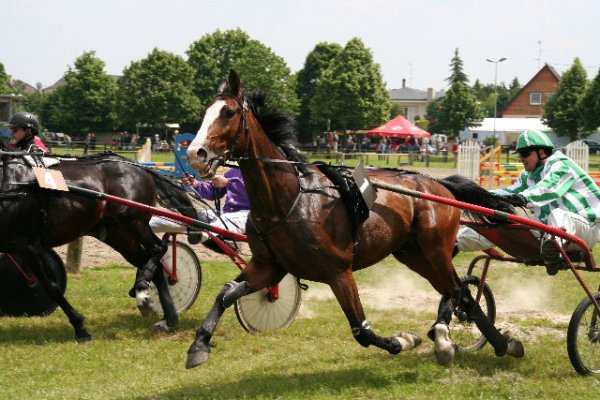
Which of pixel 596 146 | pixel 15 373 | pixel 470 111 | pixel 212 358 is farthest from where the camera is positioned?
pixel 470 111

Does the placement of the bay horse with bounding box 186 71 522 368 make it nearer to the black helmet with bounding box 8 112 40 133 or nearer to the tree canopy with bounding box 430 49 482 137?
the black helmet with bounding box 8 112 40 133

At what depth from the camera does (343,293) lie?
18.8 ft

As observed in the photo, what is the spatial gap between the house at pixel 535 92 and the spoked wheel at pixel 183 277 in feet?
277

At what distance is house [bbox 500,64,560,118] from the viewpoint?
89.6m

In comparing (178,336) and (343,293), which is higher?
(343,293)

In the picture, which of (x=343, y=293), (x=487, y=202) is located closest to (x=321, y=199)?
(x=343, y=293)

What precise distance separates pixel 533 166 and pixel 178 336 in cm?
349

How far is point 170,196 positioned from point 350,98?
1895 inches

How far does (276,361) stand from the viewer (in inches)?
264

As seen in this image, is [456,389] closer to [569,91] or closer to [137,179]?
[137,179]

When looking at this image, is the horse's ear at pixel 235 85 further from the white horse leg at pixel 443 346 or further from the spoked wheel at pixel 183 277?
the spoked wheel at pixel 183 277

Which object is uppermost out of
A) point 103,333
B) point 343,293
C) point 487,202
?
point 487,202

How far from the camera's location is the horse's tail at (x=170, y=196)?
28.6ft

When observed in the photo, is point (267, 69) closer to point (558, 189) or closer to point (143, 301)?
point (143, 301)
